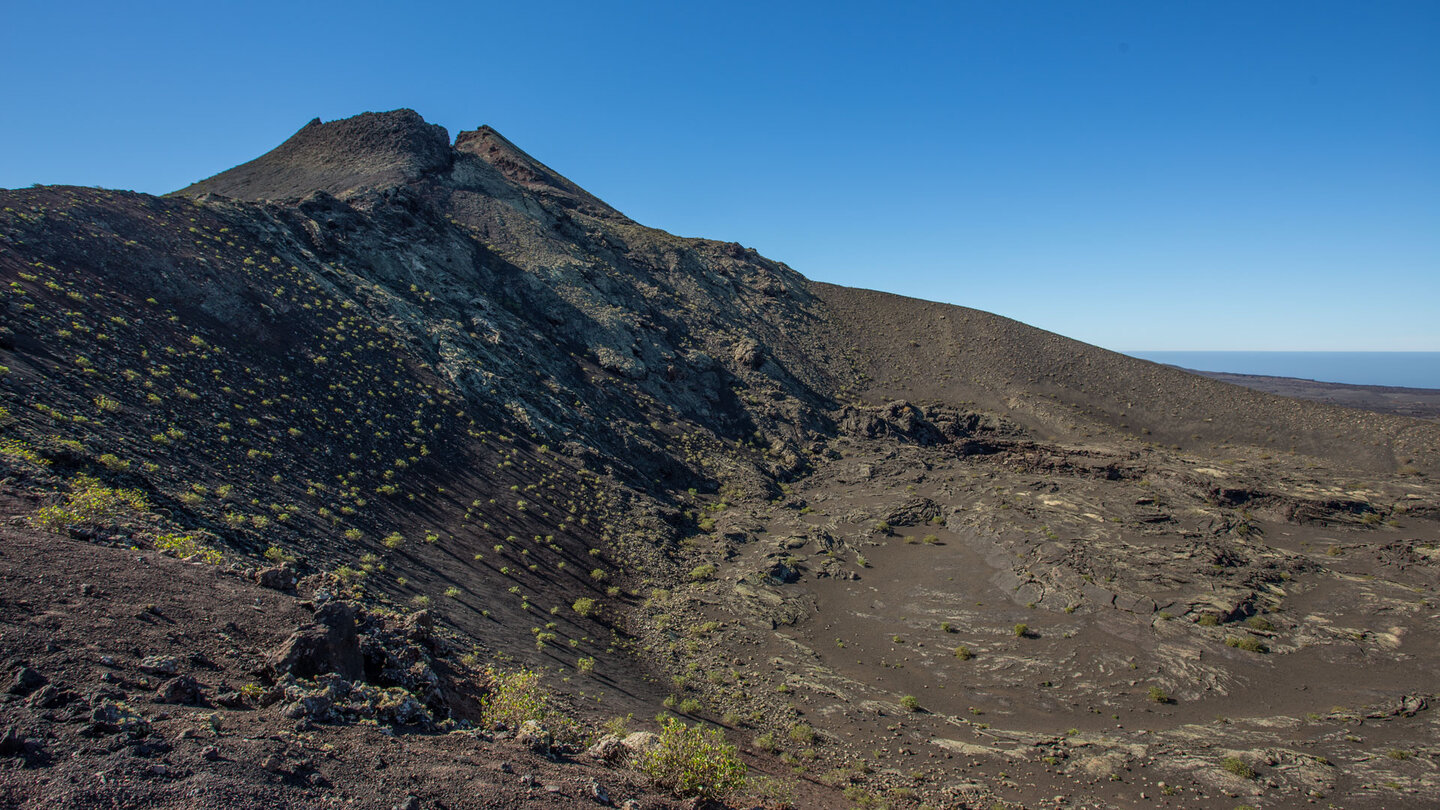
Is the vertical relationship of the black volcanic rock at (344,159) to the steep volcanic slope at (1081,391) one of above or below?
above

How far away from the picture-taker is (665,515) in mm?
31516

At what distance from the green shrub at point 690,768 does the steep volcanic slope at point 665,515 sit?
12.4 feet

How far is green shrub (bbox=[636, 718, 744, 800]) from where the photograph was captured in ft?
33.2

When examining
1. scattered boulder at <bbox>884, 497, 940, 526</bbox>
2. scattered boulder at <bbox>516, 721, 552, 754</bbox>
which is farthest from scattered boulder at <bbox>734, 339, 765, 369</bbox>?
scattered boulder at <bbox>516, 721, 552, 754</bbox>

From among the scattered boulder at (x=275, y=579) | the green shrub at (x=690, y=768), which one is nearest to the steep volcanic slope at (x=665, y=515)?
the scattered boulder at (x=275, y=579)

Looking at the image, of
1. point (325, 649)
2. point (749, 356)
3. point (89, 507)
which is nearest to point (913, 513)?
point (749, 356)

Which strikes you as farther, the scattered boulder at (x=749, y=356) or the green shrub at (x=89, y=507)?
the scattered boulder at (x=749, y=356)

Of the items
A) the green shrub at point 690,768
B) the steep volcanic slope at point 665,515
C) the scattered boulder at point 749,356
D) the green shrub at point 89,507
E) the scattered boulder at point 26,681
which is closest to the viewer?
the scattered boulder at point 26,681

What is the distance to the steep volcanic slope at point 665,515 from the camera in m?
14.9

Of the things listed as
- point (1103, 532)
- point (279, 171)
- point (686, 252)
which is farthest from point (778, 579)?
point (279, 171)

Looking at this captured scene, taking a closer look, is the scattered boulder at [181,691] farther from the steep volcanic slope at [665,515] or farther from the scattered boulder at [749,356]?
the scattered boulder at [749,356]

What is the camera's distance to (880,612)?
2583 cm

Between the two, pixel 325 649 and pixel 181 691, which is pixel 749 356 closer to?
pixel 325 649

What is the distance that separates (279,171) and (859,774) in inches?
2536
